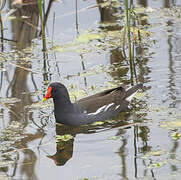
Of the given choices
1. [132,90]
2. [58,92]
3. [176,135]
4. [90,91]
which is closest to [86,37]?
[90,91]

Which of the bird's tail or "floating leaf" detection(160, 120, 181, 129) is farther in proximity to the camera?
the bird's tail

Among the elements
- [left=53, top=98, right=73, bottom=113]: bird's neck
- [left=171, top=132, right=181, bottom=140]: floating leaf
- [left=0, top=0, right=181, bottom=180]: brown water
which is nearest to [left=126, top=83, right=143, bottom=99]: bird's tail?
[left=0, top=0, right=181, bottom=180]: brown water

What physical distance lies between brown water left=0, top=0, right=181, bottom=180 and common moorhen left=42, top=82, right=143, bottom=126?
0.12 meters

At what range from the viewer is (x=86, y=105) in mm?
7074

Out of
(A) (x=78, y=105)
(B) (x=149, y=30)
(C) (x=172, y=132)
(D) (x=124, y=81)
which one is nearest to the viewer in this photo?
(C) (x=172, y=132)

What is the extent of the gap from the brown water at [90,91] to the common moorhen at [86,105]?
4.6 inches

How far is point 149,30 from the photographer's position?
33.0 feet

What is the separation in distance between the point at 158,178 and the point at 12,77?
12.8 ft

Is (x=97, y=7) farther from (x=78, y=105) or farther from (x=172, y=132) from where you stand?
(x=172, y=132)

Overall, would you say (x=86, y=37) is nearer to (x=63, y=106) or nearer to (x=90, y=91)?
(x=90, y=91)

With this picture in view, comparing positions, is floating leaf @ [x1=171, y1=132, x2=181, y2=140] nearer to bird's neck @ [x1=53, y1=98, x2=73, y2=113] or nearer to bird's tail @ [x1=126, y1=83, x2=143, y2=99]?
bird's tail @ [x1=126, y1=83, x2=143, y2=99]

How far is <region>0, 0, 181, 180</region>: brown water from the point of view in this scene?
5781 millimetres

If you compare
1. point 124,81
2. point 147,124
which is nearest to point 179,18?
point 124,81

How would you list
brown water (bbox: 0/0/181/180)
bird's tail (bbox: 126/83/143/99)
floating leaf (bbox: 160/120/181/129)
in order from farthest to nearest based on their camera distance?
bird's tail (bbox: 126/83/143/99) → floating leaf (bbox: 160/120/181/129) → brown water (bbox: 0/0/181/180)
